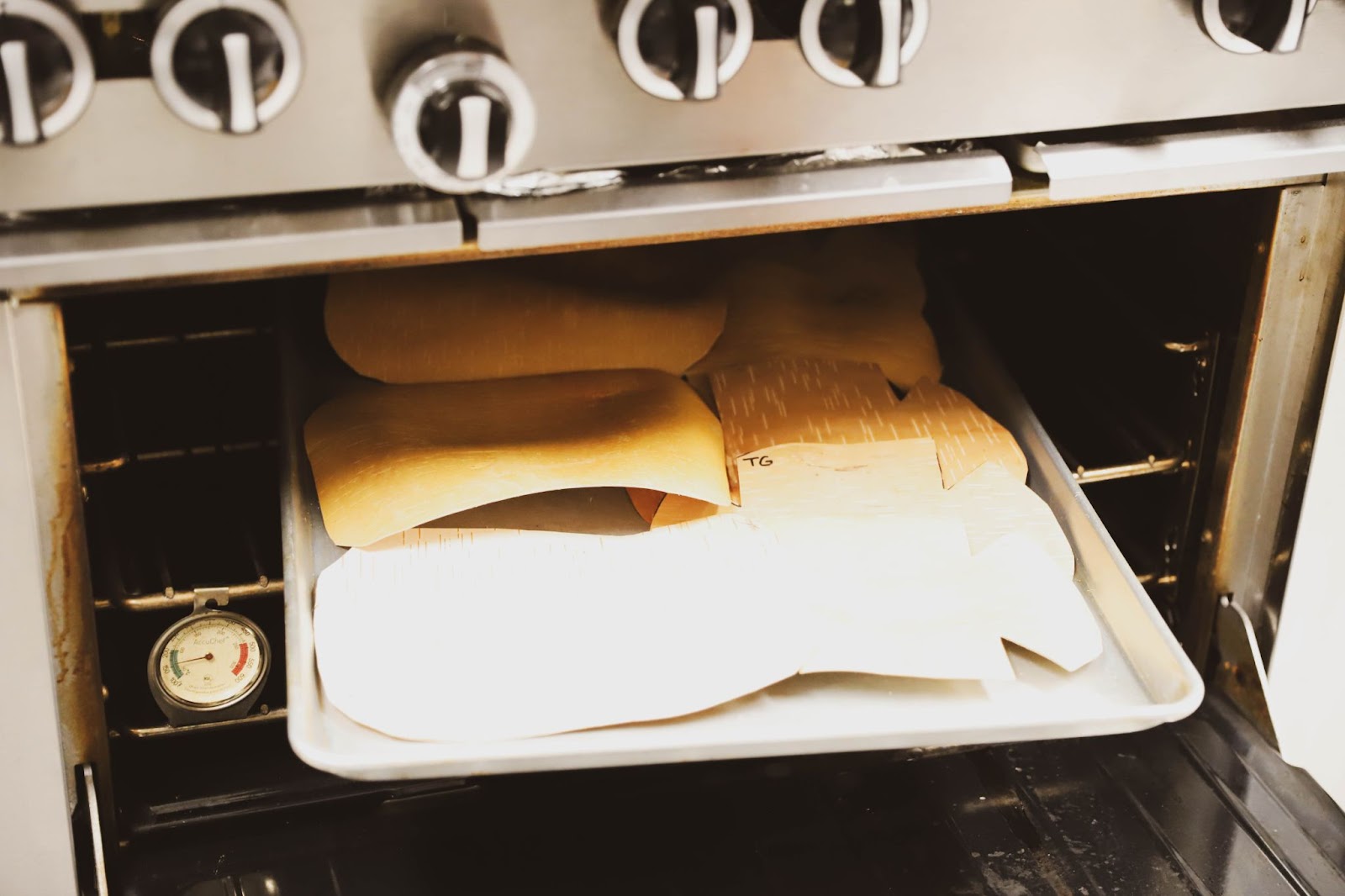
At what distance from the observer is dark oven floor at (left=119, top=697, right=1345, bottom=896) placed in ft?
2.85

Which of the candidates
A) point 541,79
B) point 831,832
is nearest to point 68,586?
point 541,79

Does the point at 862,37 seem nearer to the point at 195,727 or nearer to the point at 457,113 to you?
the point at 457,113

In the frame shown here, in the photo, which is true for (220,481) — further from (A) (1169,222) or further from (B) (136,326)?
(A) (1169,222)

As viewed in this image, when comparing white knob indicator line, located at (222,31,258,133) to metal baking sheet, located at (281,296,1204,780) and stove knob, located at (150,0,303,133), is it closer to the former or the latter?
stove knob, located at (150,0,303,133)

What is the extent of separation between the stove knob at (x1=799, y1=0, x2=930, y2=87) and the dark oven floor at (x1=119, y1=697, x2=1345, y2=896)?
0.55 m

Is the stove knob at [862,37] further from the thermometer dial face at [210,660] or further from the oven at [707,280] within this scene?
the thermometer dial face at [210,660]

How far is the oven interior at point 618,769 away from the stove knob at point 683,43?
42 cm

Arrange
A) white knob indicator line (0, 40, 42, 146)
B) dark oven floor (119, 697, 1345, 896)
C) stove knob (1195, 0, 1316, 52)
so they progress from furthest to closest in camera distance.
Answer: dark oven floor (119, 697, 1345, 896), stove knob (1195, 0, 1316, 52), white knob indicator line (0, 40, 42, 146)

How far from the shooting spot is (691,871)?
34.8 inches

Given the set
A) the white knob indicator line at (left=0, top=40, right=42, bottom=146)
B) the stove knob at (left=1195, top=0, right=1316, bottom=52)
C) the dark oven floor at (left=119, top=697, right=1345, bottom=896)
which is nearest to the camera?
the white knob indicator line at (left=0, top=40, right=42, bottom=146)

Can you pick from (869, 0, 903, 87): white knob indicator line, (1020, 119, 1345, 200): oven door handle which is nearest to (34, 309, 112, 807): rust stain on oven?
(869, 0, 903, 87): white knob indicator line

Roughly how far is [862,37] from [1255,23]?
24cm

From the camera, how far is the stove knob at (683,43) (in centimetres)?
60

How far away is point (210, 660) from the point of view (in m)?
0.90
